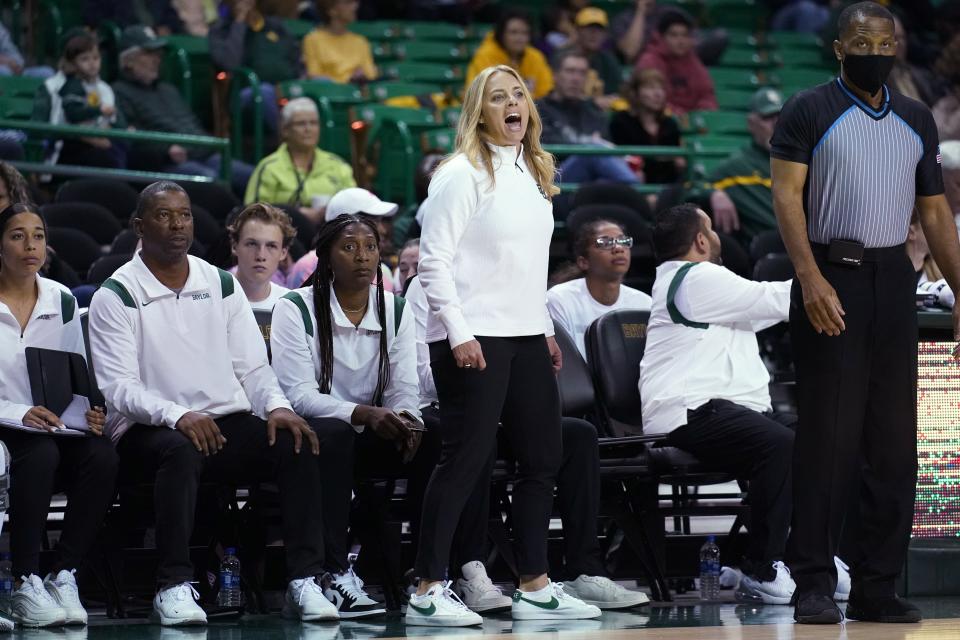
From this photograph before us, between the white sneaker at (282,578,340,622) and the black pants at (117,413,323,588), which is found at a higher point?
the black pants at (117,413,323,588)

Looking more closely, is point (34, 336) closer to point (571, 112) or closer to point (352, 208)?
point (352, 208)

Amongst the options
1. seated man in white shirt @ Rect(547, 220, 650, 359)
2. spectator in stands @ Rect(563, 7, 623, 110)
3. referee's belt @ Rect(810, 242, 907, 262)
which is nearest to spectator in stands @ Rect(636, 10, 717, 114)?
spectator in stands @ Rect(563, 7, 623, 110)

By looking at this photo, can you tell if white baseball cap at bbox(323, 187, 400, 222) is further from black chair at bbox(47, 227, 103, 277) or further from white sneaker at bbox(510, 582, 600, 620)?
white sneaker at bbox(510, 582, 600, 620)

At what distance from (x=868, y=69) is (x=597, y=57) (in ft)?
29.6

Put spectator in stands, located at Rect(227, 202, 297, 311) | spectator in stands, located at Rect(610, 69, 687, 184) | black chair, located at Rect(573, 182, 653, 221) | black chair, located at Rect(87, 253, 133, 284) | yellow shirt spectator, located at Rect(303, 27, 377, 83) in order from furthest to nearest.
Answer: yellow shirt spectator, located at Rect(303, 27, 377, 83), spectator in stands, located at Rect(610, 69, 687, 184), black chair, located at Rect(573, 182, 653, 221), black chair, located at Rect(87, 253, 133, 284), spectator in stands, located at Rect(227, 202, 297, 311)

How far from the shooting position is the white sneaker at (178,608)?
5.35 meters

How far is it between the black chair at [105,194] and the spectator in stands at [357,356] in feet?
11.6

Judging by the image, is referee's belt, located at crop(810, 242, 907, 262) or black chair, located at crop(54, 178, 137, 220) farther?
black chair, located at crop(54, 178, 137, 220)

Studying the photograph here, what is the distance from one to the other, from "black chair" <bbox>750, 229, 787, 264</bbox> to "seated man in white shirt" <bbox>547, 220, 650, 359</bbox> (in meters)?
2.59

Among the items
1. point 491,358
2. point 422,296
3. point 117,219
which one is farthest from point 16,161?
point 491,358

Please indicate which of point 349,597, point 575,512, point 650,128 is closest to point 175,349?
point 349,597

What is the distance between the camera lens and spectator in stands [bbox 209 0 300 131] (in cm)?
1195

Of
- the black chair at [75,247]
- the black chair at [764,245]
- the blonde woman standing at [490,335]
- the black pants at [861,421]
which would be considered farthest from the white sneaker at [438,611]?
the black chair at [764,245]

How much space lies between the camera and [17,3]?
1253 centimetres
